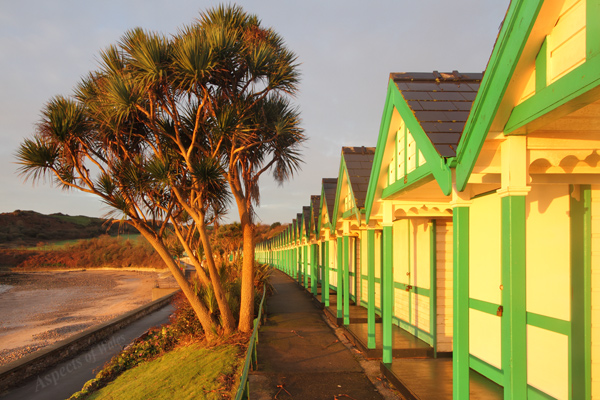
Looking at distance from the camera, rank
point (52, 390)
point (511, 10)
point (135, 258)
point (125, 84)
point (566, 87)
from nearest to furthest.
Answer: point (566, 87), point (511, 10), point (125, 84), point (52, 390), point (135, 258)

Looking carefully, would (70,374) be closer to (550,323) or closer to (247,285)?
(247,285)

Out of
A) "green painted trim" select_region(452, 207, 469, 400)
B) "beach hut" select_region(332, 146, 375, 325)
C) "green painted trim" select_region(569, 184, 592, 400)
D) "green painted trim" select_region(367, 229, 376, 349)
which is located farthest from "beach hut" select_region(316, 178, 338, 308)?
"green painted trim" select_region(569, 184, 592, 400)

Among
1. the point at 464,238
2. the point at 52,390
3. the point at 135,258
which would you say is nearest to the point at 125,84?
the point at 52,390

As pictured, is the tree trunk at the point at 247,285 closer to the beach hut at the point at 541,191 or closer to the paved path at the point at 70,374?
the paved path at the point at 70,374

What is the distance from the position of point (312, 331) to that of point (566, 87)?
9193 millimetres

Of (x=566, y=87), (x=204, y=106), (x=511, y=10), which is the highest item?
(x=204, y=106)

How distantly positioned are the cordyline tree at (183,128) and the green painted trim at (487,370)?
19.0 feet

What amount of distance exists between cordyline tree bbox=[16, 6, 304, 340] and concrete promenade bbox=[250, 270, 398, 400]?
1.41 metres

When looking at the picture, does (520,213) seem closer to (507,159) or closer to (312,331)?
(507,159)

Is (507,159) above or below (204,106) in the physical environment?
below

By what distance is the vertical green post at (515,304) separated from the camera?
3283 millimetres

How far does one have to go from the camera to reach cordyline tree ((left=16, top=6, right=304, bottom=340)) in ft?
30.3

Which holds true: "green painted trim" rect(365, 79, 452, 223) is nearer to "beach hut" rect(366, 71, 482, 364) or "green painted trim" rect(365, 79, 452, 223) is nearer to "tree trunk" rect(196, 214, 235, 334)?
"beach hut" rect(366, 71, 482, 364)

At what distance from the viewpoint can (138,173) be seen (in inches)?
388
